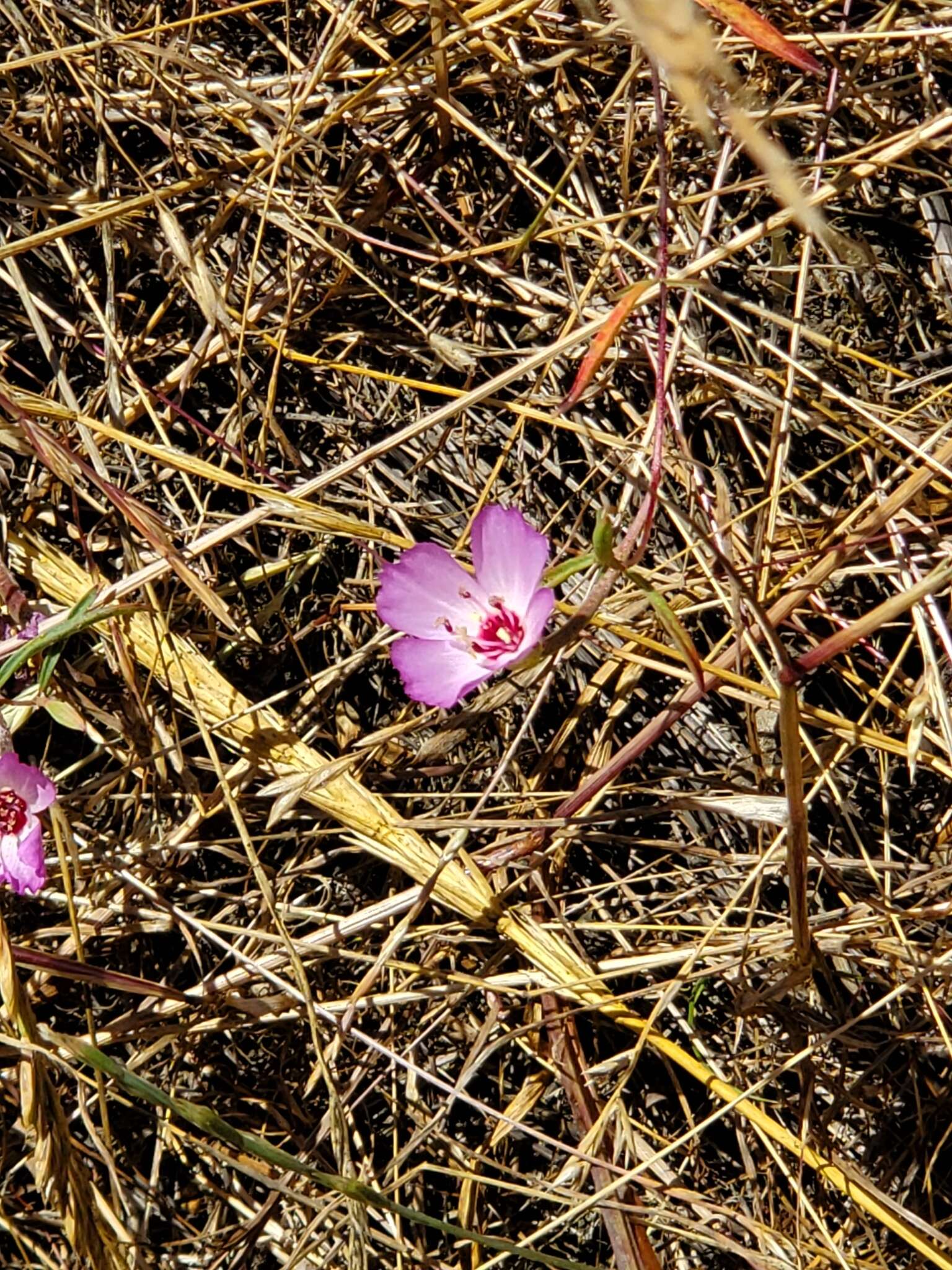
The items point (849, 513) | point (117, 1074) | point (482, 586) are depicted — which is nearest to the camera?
point (117, 1074)

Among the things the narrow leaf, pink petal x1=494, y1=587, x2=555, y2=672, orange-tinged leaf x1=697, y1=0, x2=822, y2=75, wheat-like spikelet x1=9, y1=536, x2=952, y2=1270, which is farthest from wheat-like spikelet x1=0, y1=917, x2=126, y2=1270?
orange-tinged leaf x1=697, y1=0, x2=822, y2=75

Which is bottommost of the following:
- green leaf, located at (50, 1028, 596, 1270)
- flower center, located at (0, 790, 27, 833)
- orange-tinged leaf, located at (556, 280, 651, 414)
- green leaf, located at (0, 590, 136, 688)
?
green leaf, located at (50, 1028, 596, 1270)

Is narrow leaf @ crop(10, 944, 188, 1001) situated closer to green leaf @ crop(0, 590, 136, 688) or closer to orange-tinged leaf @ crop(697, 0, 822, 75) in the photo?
green leaf @ crop(0, 590, 136, 688)

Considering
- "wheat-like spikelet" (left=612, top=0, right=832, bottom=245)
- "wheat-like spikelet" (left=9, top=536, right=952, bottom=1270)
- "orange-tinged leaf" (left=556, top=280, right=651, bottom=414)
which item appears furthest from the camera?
"wheat-like spikelet" (left=9, top=536, right=952, bottom=1270)

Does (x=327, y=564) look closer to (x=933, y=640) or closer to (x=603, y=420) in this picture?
(x=603, y=420)

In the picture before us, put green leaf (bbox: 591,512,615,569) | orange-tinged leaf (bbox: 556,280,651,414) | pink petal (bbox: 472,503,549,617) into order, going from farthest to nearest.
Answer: pink petal (bbox: 472,503,549,617), orange-tinged leaf (bbox: 556,280,651,414), green leaf (bbox: 591,512,615,569)

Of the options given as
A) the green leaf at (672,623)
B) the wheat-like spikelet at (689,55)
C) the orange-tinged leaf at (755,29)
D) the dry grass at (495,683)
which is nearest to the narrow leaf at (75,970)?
the dry grass at (495,683)

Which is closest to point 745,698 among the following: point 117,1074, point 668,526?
point 668,526

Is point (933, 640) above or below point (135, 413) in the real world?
below

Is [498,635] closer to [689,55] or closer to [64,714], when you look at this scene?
[64,714]
